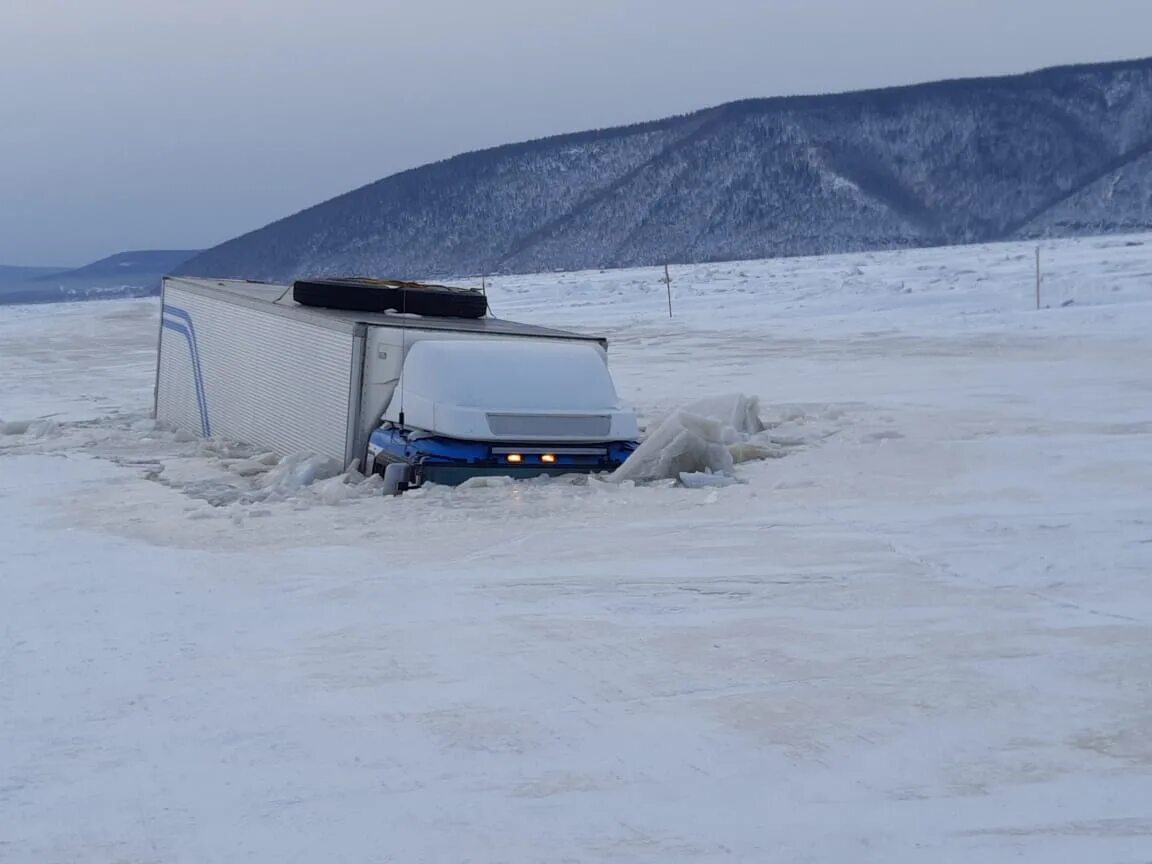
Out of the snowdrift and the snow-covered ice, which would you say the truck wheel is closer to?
the snow-covered ice

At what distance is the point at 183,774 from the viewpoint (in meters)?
5.85

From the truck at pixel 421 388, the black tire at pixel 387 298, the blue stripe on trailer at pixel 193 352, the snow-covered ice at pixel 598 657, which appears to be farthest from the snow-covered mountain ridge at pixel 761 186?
the snow-covered ice at pixel 598 657

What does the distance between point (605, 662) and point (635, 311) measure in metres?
41.9

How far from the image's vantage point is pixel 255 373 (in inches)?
645

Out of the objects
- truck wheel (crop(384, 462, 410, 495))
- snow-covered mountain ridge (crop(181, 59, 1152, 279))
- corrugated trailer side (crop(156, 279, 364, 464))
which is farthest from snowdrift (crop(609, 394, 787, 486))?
snow-covered mountain ridge (crop(181, 59, 1152, 279))

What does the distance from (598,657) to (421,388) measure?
5.95 metres

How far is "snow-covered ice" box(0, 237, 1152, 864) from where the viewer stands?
5.32 metres

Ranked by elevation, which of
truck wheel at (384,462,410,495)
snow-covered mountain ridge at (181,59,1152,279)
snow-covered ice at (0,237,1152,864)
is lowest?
snow-covered ice at (0,237,1152,864)

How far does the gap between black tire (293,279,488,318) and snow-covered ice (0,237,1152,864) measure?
1798 millimetres

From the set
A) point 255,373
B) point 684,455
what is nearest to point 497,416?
point 684,455

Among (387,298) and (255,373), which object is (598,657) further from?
(255,373)

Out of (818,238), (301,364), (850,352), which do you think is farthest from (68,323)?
(818,238)

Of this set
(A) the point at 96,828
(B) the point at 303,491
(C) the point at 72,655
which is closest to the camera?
(A) the point at 96,828

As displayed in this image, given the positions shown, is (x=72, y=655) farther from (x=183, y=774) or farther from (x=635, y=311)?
(x=635, y=311)
